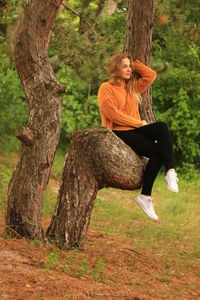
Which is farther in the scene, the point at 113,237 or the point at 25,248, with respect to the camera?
the point at 113,237

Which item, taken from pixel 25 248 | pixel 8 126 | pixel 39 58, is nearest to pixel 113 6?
pixel 8 126

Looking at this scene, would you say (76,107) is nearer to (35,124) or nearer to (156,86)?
(156,86)

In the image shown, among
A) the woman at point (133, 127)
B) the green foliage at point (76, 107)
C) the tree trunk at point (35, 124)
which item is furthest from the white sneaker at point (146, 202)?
the green foliage at point (76, 107)

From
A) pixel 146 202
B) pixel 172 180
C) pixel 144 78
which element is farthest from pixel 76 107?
pixel 172 180

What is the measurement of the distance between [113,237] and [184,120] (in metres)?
6.61

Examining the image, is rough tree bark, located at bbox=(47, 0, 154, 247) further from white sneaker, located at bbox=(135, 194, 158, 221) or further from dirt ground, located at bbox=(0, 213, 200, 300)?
dirt ground, located at bbox=(0, 213, 200, 300)

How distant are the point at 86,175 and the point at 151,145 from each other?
2.80 feet

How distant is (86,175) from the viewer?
23.3 feet

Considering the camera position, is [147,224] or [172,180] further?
[147,224]

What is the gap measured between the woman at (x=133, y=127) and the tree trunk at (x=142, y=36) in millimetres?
691

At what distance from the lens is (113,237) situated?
916 centimetres

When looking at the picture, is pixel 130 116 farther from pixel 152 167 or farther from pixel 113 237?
pixel 113 237

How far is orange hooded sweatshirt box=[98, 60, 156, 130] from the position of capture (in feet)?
23.0

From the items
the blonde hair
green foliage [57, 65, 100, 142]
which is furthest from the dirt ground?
green foliage [57, 65, 100, 142]
